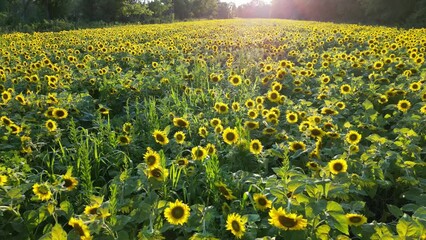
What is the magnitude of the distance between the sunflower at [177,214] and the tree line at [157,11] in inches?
918

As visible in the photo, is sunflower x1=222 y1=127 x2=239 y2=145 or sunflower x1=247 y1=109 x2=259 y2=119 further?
sunflower x1=247 y1=109 x2=259 y2=119

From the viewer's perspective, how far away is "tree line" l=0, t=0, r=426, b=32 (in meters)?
27.4

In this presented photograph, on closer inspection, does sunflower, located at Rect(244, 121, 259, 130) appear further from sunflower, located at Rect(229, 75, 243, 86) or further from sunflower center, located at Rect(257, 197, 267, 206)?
sunflower, located at Rect(229, 75, 243, 86)

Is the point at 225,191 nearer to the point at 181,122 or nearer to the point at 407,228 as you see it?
the point at 407,228

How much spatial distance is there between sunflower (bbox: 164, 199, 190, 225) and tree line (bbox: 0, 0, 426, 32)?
23316 millimetres

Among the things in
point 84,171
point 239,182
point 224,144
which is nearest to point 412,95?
point 224,144

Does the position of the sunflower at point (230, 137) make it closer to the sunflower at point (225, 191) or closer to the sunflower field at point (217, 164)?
the sunflower field at point (217, 164)

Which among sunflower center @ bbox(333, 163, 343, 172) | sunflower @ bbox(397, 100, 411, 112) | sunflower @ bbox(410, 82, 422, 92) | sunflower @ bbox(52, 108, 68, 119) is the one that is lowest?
sunflower @ bbox(52, 108, 68, 119)

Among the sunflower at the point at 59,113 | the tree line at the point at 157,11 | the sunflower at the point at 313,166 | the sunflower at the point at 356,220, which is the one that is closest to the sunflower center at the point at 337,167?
the sunflower at the point at 313,166

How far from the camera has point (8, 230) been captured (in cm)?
196

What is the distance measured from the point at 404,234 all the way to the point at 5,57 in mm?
6607

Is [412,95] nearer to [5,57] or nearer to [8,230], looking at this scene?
[8,230]

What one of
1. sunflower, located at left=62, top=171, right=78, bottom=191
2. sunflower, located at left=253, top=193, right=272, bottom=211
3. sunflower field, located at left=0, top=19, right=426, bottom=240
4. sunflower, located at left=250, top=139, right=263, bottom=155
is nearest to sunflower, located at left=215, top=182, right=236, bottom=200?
sunflower field, located at left=0, top=19, right=426, bottom=240

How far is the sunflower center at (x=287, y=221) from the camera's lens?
1.56 metres
